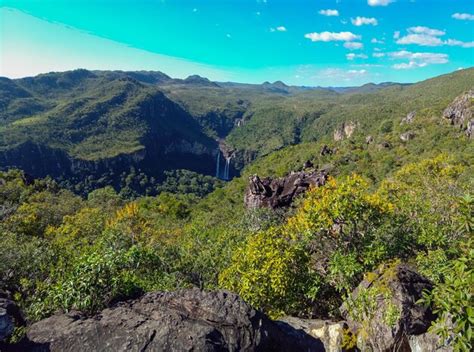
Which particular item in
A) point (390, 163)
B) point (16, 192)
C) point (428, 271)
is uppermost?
point (428, 271)

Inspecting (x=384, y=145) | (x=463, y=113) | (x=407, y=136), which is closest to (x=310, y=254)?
(x=463, y=113)

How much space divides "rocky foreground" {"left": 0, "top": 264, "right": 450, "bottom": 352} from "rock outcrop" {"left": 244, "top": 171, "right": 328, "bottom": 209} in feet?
158

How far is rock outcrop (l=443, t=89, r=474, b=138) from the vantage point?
78750 millimetres

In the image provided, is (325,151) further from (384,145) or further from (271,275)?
(271,275)

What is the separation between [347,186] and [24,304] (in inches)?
528

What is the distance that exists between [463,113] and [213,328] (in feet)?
309

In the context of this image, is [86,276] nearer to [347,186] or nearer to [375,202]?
[347,186]

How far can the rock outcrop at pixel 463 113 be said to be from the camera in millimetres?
78750

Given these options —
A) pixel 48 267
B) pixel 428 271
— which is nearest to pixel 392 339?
pixel 428 271

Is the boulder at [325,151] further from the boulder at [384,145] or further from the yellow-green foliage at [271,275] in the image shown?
the yellow-green foliage at [271,275]

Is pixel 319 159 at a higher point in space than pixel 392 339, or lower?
lower

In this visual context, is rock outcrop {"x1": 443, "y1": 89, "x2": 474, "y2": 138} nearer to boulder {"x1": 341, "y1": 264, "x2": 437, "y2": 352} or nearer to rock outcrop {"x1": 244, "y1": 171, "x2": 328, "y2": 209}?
rock outcrop {"x1": 244, "y1": 171, "x2": 328, "y2": 209}

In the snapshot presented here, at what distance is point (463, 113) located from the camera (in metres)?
85.0

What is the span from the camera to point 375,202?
596 inches
